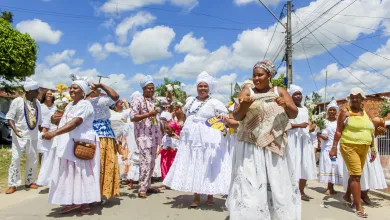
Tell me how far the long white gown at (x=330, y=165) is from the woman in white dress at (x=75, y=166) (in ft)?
16.4

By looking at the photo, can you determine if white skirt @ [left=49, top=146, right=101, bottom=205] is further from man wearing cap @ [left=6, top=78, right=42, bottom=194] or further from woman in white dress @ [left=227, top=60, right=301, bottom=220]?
man wearing cap @ [left=6, top=78, right=42, bottom=194]

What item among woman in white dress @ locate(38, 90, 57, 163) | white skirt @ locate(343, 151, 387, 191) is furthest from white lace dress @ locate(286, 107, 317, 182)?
woman in white dress @ locate(38, 90, 57, 163)

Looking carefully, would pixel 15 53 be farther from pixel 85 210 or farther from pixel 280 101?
pixel 280 101

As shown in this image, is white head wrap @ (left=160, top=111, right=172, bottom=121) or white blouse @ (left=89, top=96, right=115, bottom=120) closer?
white blouse @ (left=89, top=96, right=115, bottom=120)

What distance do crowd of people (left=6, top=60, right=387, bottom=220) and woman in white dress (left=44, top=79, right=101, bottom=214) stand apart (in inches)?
0.5

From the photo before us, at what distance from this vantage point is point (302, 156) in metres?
6.55

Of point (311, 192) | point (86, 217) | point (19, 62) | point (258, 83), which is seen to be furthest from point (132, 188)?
point (19, 62)

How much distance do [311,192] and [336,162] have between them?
859 millimetres

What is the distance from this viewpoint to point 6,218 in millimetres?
4723

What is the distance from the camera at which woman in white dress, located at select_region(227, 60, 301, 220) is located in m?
3.61

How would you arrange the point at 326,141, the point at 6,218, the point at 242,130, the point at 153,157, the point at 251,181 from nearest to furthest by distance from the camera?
the point at 251,181
the point at 242,130
the point at 6,218
the point at 153,157
the point at 326,141

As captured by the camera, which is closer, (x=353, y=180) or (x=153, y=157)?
(x=353, y=180)

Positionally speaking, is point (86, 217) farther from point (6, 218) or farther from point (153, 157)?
point (153, 157)

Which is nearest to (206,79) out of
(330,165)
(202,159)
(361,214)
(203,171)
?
(202,159)
